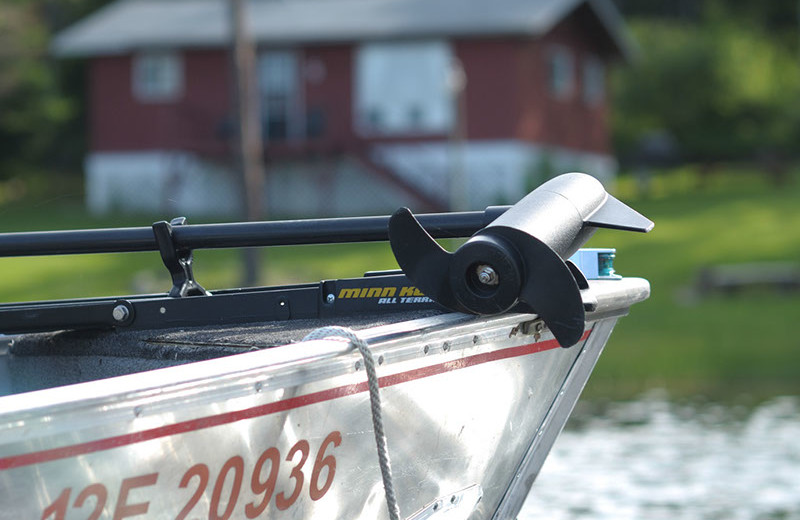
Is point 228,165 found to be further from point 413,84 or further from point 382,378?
point 382,378

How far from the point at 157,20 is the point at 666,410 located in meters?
23.7

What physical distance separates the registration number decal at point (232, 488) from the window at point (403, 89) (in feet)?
92.0

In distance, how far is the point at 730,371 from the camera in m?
16.8

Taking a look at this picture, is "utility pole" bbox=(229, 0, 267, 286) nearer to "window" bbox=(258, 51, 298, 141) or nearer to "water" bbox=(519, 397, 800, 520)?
"window" bbox=(258, 51, 298, 141)

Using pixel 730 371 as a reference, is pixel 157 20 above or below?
above

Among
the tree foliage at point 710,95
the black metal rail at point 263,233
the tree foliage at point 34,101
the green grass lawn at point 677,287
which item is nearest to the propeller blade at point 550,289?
the black metal rail at point 263,233

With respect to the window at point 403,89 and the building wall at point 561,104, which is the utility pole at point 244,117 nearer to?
the window at point 403,89

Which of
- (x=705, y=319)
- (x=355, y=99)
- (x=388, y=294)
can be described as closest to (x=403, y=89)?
(x=355, y=99)

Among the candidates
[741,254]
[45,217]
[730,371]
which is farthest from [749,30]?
[45,217]

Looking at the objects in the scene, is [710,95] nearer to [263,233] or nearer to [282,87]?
[282,87]

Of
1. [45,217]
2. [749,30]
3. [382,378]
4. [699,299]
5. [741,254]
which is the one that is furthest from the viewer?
[749,30]

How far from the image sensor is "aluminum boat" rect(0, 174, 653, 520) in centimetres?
279

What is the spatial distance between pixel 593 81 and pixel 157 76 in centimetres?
1177

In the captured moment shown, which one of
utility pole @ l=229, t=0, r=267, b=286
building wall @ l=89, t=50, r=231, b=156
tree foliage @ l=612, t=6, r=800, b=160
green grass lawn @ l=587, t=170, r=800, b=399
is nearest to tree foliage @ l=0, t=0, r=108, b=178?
building wall @ l=89, t=50, r=231, b=156
